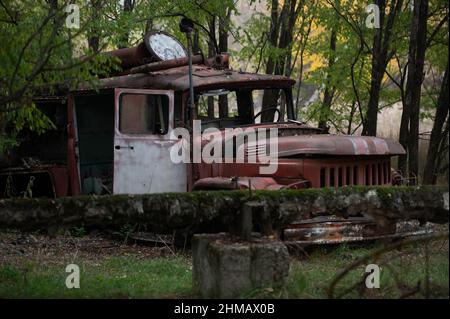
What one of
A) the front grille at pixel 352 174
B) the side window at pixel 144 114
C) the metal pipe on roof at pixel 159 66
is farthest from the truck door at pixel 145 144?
the front grille at pixel 352 174

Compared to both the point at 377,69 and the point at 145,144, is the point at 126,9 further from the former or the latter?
the point at 145,144

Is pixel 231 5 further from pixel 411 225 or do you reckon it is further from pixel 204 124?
pixel 411 225

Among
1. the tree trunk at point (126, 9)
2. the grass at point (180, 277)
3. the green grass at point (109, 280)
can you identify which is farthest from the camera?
the tree trunk at point (126, 9)

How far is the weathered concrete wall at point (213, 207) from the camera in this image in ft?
16.5

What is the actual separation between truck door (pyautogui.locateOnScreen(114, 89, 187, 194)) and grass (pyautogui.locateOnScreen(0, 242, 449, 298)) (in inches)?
43.7

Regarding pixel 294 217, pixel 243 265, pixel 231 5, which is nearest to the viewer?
pixel 243 265

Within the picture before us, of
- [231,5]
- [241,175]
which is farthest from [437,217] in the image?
[231,5]

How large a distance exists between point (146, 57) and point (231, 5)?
5422mm

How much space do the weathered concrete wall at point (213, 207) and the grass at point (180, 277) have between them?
0.46 meters

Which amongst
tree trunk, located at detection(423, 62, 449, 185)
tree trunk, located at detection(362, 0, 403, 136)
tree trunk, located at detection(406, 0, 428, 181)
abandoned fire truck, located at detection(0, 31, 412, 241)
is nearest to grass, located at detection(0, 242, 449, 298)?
abandoned fire truck, located at detection(0, 31, 412, 241)

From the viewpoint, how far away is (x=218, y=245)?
16.2 feet

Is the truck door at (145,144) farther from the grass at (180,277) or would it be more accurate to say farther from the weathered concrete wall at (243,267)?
the weathered concrete wall at (243,267)

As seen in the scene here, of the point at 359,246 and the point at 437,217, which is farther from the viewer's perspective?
the point at 359,246

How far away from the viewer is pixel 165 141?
8789 millimetres
